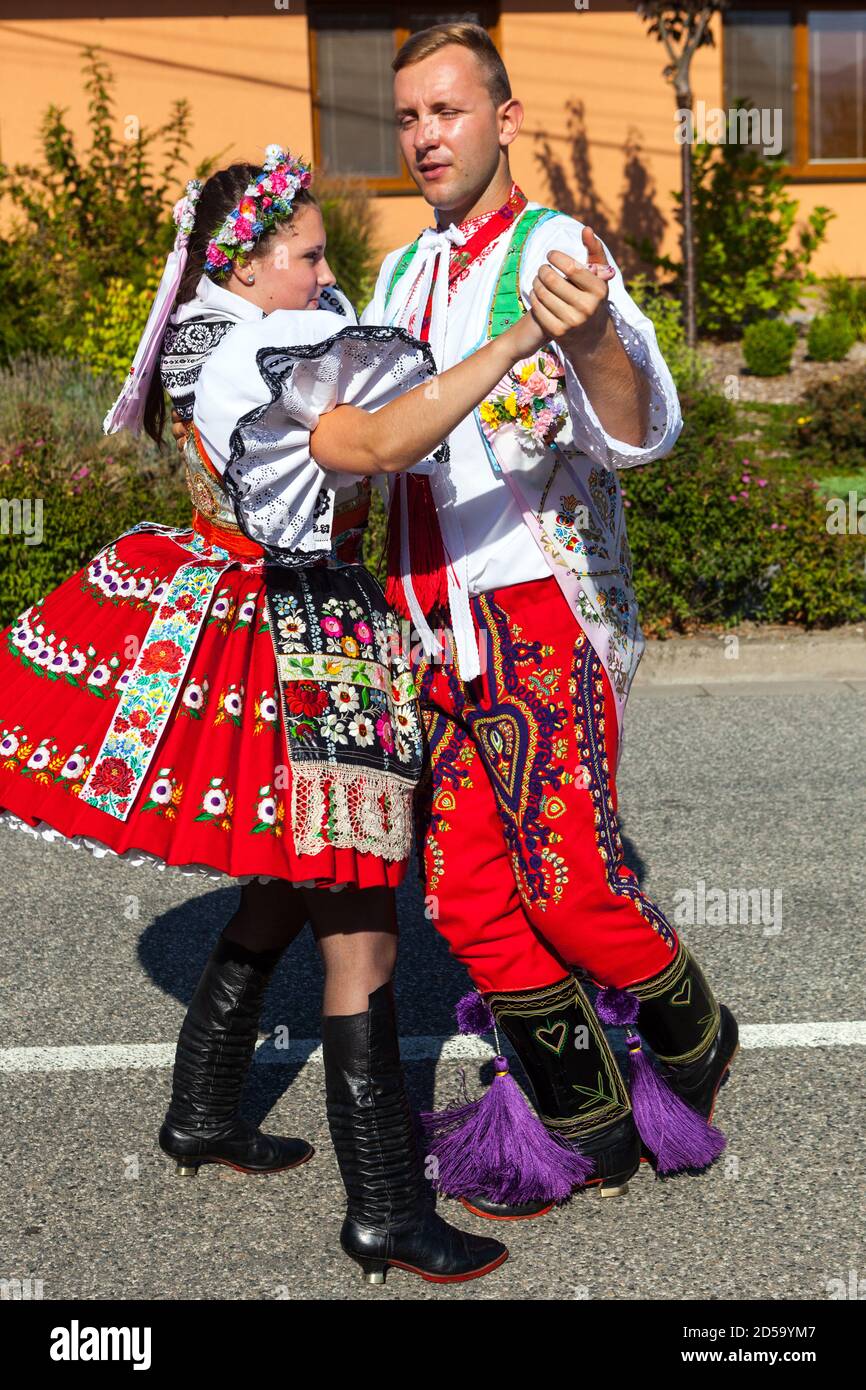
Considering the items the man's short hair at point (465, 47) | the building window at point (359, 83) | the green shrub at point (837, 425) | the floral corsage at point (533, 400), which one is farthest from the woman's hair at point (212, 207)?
the building window at point (359, 83)

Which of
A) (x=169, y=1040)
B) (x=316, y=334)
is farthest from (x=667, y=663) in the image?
(x=316, y=334)

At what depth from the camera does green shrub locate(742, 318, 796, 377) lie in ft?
39.3

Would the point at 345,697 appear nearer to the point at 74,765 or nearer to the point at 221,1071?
the point at 74,765

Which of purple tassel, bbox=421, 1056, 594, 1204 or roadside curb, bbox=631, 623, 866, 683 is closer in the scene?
purple tassel, bbox=421, 1056, 594, 1204

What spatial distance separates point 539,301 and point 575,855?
1048 mm

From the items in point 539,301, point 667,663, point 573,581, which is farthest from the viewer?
point 667,663

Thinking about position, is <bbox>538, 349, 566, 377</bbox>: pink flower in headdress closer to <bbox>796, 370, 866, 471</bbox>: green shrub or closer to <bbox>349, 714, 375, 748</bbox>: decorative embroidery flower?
<bbox>349, 714, 375, 748</bbox>: decorative embroidery flower

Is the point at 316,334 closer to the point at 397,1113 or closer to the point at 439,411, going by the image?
the point at 439,411

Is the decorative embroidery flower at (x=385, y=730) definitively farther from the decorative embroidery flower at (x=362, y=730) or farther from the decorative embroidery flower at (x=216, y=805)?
the decorative embroidery flower at (x=216, y=805)

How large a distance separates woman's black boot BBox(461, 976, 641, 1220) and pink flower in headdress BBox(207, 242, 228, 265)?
1444mm

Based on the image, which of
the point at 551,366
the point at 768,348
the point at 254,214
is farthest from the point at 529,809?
the point at 768,348

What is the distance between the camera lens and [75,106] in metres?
13.7

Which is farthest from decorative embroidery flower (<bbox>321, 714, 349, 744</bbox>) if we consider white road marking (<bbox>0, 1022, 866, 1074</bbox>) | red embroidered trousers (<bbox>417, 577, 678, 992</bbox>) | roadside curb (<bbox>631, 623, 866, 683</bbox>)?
roadside curb (<bbox>631, 623, 866, 683</bbox>)
